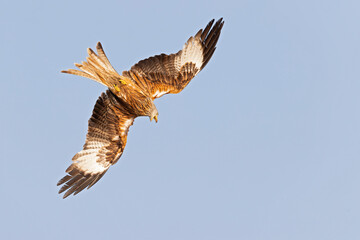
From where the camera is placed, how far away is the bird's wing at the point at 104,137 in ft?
38.1

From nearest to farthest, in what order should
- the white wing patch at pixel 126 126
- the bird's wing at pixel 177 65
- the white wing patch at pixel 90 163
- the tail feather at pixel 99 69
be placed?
the tail feather at pixel 99 69 → the white wing patch at pixel 90 163 → the white wing patch at pixel 126 126 → the bird's wing at pixel 177 65

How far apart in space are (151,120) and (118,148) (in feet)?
3.30

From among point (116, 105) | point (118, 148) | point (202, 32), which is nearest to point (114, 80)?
point (116, 105)

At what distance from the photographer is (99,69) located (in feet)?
37.4

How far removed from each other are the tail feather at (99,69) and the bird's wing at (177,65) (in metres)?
0.67

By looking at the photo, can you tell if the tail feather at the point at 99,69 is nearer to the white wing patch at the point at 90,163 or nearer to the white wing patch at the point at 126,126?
the white wing patch at the point at 126,126

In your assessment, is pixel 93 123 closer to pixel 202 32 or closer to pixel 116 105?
pixel 116 105

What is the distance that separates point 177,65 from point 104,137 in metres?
2.39

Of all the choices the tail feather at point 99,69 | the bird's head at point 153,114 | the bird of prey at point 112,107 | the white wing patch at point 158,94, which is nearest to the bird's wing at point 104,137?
the bird of prey at point 112,107

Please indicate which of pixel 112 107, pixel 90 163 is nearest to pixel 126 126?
pixel 112 107

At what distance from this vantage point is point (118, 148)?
11719 mm

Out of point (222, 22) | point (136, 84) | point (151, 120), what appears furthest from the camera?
point (222, 22)

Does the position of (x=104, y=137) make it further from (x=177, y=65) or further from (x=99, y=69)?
(x=177, y=65)

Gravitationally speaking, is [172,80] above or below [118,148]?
above
